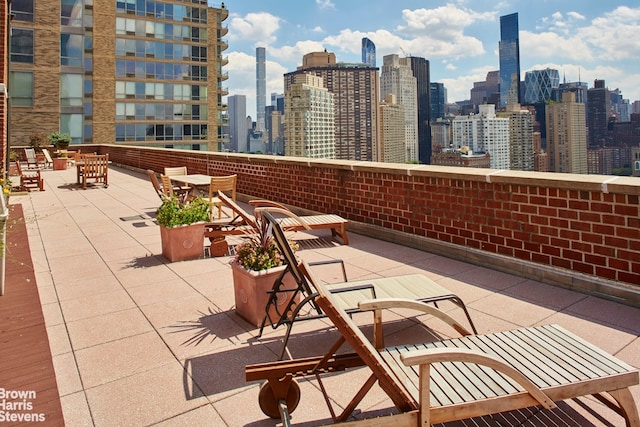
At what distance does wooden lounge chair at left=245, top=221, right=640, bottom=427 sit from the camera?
81.6 inches

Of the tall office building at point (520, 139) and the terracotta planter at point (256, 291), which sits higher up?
the tall office building at point (520, 139)

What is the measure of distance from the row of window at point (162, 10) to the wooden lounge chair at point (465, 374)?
57376 mm

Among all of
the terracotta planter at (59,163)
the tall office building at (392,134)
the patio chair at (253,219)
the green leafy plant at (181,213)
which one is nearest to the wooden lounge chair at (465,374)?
the patio chair at (253,219)

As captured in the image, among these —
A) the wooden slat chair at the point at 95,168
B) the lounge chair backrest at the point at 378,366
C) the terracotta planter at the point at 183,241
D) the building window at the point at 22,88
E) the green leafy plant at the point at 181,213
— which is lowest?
the lounge chair backrest at the point at 378,366

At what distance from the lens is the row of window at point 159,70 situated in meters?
51.5

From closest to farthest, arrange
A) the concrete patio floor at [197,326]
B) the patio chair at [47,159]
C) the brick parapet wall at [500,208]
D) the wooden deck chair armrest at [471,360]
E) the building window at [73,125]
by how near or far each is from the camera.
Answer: the wooden deck chair armrest at [471,360], the concrete patio floor at [197,326], the brick parapet wall at [500,208], the patio chair at [47,159], the building window at [73,125]

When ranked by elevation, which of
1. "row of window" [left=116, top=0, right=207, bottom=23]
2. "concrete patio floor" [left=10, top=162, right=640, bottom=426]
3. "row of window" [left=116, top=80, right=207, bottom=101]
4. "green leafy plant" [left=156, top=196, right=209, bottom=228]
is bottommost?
"concrete patio floor" [left=10, top=162, right=640, bottom=426]

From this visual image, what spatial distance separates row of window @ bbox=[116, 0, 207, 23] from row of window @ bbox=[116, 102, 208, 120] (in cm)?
1011

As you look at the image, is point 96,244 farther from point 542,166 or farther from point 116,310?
point 542,166

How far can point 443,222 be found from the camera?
6191mm

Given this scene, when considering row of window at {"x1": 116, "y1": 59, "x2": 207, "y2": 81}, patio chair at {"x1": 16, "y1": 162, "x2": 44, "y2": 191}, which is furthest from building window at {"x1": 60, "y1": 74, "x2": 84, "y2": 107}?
patio chair at {"x1": 16, "y1": 162, "x2": 44, "y2": 191}

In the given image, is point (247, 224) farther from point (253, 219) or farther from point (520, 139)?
point (520, 139)

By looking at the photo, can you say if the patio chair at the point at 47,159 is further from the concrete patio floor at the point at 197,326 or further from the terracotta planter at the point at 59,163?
the concrete patio floor at the point at 197,326

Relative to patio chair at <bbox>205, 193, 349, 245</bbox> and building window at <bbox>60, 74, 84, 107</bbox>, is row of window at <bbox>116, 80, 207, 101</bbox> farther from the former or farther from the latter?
patio chair at <bbox>205, 193, 349, 245</bbox>
